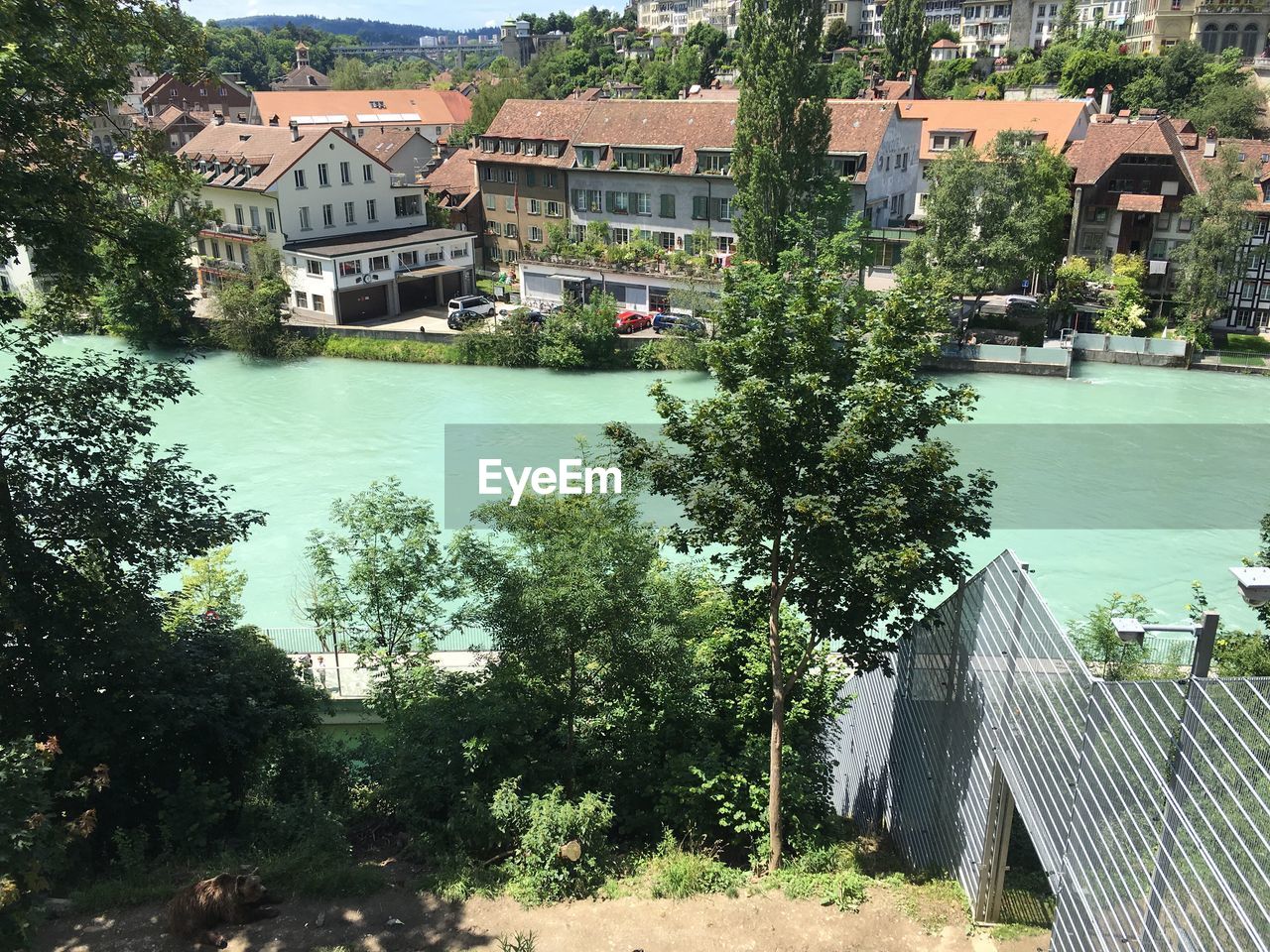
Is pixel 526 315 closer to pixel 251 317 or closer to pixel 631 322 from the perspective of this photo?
pixel 631 322

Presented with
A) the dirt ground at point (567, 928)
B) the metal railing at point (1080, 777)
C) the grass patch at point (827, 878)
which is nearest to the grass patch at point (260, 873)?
the dirt ground at point (567, 928)

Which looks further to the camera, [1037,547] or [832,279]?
[1037,547]

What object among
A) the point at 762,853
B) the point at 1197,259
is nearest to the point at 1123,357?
the point at 1197,259

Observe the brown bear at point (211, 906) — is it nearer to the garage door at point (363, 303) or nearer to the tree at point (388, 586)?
the tree at point (388, 586)

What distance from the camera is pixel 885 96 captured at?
224 feet

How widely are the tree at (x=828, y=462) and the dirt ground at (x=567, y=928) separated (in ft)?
5.41

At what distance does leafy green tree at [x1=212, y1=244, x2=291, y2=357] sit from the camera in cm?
3953

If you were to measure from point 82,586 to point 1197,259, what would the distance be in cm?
3744

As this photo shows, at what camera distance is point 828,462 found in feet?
29.5

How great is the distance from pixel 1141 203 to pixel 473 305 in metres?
26.2

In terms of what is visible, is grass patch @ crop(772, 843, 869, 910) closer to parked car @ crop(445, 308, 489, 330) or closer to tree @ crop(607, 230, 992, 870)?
tree @ crop(607, 230, 992, 870)

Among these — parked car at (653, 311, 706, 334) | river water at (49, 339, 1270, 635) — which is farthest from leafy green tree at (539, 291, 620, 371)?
parked car at (653, 311, 706, 334)

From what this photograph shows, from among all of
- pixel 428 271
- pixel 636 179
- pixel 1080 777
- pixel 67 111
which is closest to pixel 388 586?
pixel 67 111

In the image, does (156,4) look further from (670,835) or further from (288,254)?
(288,254)
